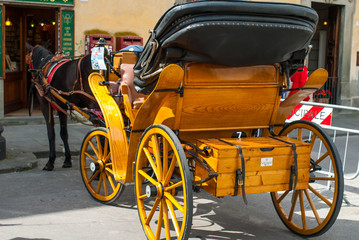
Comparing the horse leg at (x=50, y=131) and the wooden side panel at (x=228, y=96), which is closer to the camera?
the wooden side panel at (x=228, y=96)

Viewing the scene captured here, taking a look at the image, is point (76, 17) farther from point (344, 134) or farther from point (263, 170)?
point (263, 170)

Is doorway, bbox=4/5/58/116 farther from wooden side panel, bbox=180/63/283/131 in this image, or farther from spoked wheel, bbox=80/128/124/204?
wooden side panel, bbox=180/63/283/131

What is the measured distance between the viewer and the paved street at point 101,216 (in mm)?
4570

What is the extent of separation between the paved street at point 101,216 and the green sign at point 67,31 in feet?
16.2

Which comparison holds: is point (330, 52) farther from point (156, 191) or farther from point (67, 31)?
point (156, 191)

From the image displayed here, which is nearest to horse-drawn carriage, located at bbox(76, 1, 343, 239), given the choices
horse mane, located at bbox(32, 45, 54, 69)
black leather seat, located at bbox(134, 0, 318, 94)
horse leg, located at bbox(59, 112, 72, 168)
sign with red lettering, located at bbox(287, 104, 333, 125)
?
black leather seat, located at bbox(134, 0, 318, 94)

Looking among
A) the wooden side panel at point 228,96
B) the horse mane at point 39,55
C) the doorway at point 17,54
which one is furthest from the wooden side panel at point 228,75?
the doorway at point 17,54

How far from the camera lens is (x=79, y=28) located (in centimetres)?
1087

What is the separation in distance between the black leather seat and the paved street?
1.57 m

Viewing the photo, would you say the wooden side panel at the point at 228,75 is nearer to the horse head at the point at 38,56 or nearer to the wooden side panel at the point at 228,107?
the wooden side panel at the point at 228,107

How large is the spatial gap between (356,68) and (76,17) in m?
8.72

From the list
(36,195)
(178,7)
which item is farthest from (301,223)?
(36,195)

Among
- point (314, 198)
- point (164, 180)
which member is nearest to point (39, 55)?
point (164, 180)

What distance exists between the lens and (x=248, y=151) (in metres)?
3.94
